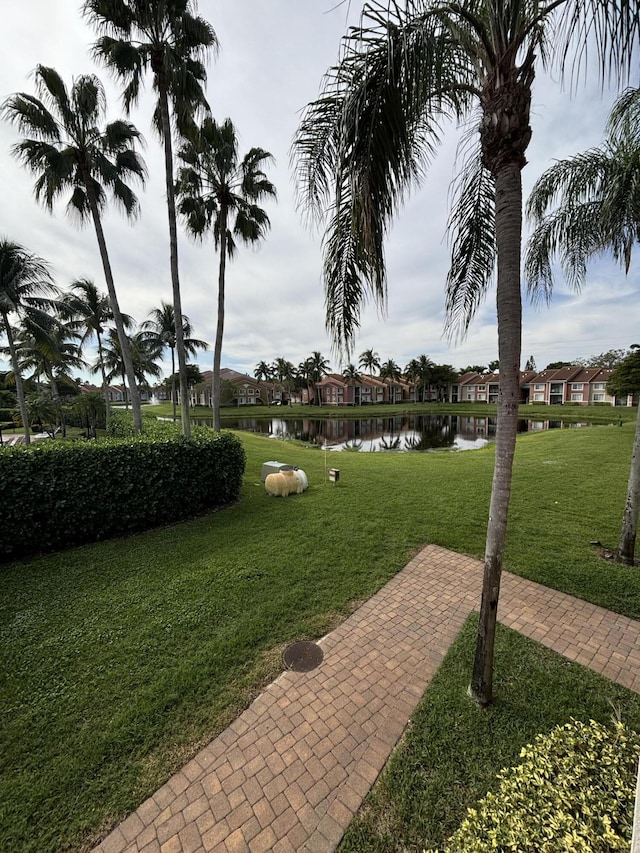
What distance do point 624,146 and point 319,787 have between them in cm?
838

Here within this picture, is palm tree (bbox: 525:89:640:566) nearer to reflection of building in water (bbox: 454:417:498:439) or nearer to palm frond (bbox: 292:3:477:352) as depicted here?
palm frond (bbox: 292:3:477:352)

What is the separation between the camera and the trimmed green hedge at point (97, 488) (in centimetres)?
536

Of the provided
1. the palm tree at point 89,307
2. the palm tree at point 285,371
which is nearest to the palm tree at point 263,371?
the palm tree at point 285,371

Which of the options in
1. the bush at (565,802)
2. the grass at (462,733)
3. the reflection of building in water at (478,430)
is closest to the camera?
the bush at (565,802)

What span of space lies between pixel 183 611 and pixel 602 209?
8.41 metres

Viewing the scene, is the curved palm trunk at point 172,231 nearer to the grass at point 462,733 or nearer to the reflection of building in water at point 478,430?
the grass at point 462,733

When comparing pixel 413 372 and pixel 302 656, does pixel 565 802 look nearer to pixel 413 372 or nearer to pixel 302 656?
pixel 302 656

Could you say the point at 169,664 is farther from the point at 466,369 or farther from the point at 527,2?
the point at 466,369

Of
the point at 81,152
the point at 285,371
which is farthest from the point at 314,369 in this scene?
the point at 81,152

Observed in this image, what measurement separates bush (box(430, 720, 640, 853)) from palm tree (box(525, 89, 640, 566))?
4.39 metres

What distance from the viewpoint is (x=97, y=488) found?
5992 millimetres

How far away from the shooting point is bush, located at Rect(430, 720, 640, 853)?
142 centimetres

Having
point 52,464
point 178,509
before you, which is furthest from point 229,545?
point 52,464

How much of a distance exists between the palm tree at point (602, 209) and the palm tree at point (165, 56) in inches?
319
